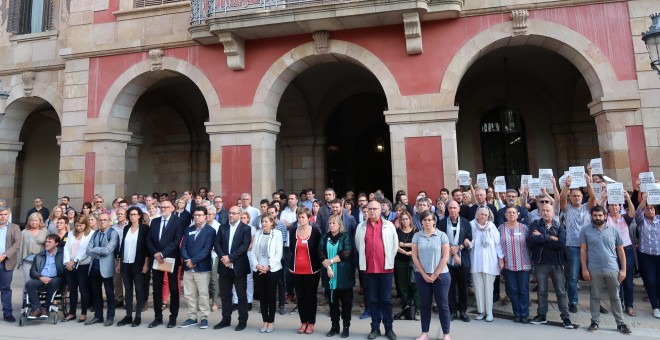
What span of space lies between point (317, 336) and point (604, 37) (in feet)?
30.9

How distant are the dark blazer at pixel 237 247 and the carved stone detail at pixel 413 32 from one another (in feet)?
21.5

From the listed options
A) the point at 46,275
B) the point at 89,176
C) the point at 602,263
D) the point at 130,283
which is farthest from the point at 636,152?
the point at 89,176

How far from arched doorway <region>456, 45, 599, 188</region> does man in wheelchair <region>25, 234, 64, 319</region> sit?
1217 centimetres

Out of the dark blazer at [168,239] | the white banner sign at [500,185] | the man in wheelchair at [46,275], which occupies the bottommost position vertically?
the man in wheelchair at [46,275]

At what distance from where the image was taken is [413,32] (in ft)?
34.3

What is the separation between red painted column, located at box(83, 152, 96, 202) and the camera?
1240 cm

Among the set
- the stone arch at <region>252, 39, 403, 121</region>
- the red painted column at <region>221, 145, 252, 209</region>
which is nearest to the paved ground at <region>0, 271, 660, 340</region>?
the red painted column at <region>221, 145, 252, 209</region>

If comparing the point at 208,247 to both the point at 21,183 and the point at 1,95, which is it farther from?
the point at 21,183

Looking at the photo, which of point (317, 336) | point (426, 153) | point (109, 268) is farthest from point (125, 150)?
point (317, 336)

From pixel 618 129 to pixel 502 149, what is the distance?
17.7 feet

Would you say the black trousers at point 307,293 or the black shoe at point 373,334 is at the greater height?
the black trousers at point 307,293

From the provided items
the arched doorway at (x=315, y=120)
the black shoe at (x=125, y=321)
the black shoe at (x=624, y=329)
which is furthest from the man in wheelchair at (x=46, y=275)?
the arched doorway at (x=315, y=120)

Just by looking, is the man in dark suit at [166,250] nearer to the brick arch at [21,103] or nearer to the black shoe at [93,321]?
the black shoe at [93,321]

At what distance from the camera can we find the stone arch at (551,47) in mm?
9898
